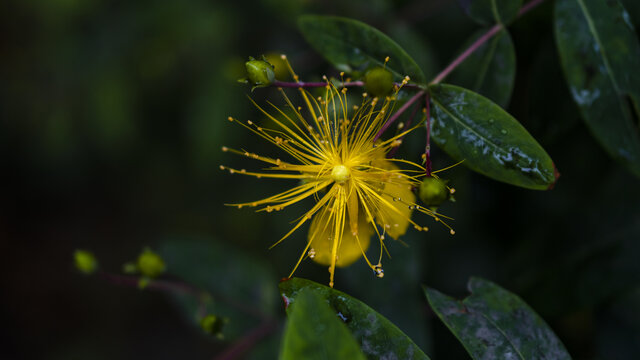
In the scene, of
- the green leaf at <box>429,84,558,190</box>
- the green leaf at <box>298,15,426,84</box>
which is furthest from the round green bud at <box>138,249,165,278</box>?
the green leaf at <box>429,84,558,190</box>

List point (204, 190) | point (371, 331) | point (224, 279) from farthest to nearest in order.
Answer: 1. point (204, 190)
2. point (224, 279)
3. point (371, 331)

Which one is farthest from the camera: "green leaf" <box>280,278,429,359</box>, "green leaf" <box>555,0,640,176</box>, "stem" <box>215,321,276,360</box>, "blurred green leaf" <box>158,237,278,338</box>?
"blurred green leaf" <box>158,237,278,338</box>

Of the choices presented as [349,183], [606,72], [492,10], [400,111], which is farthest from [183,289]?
[606,72]

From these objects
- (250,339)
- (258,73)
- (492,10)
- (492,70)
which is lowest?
(250,339)

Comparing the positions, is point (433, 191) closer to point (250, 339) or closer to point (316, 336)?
point (316, 336)

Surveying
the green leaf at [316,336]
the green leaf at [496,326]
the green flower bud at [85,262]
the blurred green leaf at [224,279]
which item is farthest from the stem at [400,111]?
the green flower bud at [85,262]

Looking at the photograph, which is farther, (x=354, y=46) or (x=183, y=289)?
(x=183, y=289)

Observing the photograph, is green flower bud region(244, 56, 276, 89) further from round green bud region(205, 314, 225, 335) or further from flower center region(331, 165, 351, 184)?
round green bud region(205, 314, 225, 335)
